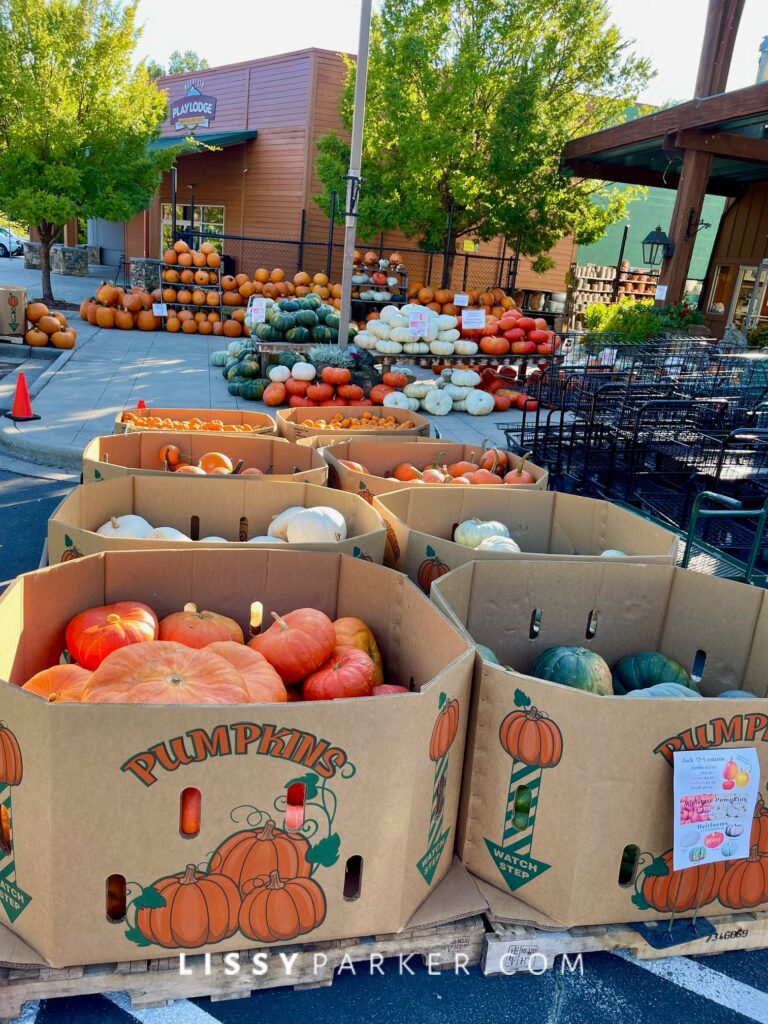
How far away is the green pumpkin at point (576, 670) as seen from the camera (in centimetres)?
282

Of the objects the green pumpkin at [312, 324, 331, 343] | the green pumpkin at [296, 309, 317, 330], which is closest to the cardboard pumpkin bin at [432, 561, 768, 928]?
the green pumpkin at [312, 324, 331, 343]

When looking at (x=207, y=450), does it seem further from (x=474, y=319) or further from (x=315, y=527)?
(x=474, y=319)

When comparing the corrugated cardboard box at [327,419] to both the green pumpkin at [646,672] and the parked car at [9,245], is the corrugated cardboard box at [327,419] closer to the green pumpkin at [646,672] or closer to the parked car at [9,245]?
the green pumpkin at [646,672]

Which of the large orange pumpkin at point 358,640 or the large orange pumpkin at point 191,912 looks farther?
the large orange pumpkin at point 358,640

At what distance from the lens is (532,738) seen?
7.16ft

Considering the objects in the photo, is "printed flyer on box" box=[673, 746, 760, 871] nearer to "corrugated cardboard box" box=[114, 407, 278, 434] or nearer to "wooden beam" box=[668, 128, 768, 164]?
"corrugated cardboard box" box=[114, 407, 278, 434]

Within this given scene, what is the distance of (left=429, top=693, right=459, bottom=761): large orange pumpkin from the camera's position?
83.4 inches

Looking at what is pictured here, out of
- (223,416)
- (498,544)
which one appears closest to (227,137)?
(223,416)

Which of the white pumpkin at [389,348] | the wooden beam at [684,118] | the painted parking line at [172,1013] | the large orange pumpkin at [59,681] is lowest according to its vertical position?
the painted parking line at [172,1013]

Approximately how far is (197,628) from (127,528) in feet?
3.64

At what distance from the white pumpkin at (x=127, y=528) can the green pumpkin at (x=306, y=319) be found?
9.86 metres

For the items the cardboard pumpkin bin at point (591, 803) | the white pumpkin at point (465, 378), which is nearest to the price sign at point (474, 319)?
the white pumpkin at point (465, 378)

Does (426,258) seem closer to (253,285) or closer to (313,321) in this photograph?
(253,285)

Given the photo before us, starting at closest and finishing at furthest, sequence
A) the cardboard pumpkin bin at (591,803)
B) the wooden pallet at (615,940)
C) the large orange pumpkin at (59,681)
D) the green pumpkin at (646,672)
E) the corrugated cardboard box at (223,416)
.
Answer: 1. the cardboard pumpkin bin at (591,803)
2. the wooden pallet at (615,940)
3. the large orange pumpkin at (59,681)
4. the green pumpkin at (646,672)
5. the corrugated cardboard box at (223,416)
